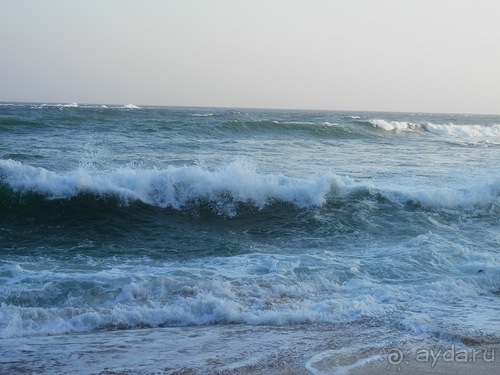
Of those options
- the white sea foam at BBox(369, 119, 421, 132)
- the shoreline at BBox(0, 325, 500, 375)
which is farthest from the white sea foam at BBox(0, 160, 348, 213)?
the white sea foam at BBox(369, 119, 421, 132)

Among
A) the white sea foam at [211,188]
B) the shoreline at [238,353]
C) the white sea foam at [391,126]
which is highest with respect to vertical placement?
the white sea foam at [391,126]

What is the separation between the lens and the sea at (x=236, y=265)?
5.10 m

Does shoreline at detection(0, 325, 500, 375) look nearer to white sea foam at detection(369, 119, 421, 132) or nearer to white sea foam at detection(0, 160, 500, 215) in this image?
white sea foam at detection(0, 160, 500, 215)

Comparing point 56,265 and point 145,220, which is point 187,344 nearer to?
point 56,265

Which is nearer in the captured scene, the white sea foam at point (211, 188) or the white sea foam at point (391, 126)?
the white sea foam at point (211, 188)

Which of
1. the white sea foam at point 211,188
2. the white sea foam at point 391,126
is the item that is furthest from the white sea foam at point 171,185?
the white sea foam at point 391,126

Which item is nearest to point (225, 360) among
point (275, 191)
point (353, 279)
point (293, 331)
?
point (293, 331)

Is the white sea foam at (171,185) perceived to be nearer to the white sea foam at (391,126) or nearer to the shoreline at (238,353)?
the shoreline at (238,353)

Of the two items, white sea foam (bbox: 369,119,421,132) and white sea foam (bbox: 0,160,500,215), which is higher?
white sea foam (bbox: 369,119,421,132)

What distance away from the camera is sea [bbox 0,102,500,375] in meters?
5.10

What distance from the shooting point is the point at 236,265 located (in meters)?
7.93

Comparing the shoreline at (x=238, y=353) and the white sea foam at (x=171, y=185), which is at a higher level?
the white sea foam at (x=171, y=185)

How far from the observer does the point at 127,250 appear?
347 inches

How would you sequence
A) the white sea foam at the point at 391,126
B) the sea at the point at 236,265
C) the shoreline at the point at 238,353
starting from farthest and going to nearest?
the white sea foam at the point at 391,126 < the sea at the point at 236,265 < the shoreline at the point at 238,353
